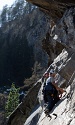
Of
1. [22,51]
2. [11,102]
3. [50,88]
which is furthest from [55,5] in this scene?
[22,51]

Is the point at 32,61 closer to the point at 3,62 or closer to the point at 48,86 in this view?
the point at 3,62

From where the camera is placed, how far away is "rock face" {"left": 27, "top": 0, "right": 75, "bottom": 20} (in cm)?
1836

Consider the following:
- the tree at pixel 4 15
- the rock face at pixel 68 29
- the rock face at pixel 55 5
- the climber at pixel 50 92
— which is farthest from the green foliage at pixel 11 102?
the tree at pixel 4 15

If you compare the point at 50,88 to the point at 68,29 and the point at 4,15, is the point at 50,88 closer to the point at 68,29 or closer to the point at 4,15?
the point at 68,29

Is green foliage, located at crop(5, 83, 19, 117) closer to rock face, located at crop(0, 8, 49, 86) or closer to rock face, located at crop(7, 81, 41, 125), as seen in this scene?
rock face, located at crop(7, 81, 41, 125)

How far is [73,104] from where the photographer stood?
1060 centimetres

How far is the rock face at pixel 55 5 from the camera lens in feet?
60.2

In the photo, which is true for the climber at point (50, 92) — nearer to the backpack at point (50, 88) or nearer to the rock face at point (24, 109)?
the backpack at point (50, 88)

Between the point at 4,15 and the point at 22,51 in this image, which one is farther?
the point at 4,15

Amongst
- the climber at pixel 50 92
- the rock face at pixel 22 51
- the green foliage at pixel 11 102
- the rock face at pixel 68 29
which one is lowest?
the climber at pixel 50 92

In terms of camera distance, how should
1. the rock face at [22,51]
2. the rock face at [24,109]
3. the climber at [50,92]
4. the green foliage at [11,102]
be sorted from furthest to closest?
the rock face at [22,51] < the green foliage at [11,102] < the rock face at [24,109] < the climber at [50,92]

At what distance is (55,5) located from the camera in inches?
761

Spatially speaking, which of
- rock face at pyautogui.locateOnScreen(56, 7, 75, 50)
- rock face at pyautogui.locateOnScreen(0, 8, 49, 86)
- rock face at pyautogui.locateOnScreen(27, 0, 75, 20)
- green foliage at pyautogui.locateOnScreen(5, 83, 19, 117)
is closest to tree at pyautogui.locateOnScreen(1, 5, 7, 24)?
rock face at pyautogui.locateOnScreen(0, 8, 49, 86)

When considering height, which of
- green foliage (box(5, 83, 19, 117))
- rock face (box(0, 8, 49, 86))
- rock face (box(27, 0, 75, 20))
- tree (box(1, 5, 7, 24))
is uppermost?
tree (box(1, 5, 7, 24))
